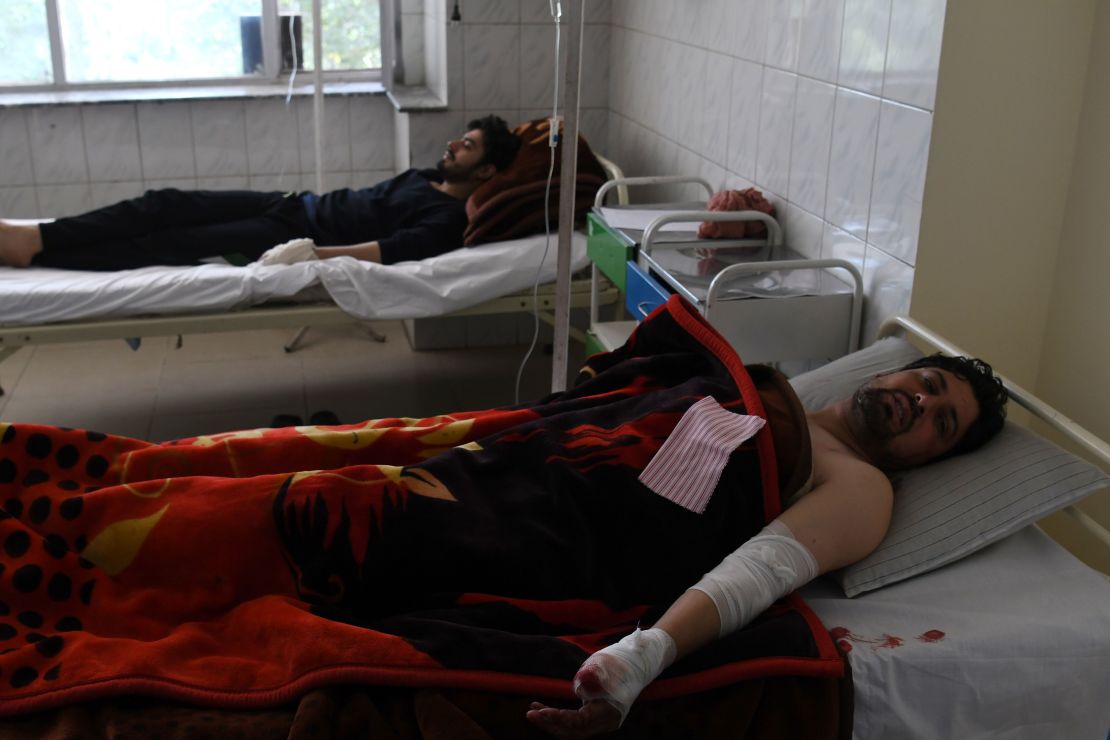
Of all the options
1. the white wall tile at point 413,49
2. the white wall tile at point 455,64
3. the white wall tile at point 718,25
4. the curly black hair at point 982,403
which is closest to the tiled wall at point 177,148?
the white wall tile at point 413,49

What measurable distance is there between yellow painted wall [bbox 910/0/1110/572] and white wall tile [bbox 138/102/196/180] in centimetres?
319

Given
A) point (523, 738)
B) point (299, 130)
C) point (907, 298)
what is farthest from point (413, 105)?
point (523, 738)

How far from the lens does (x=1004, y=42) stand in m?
2.11

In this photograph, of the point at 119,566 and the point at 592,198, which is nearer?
the point at 119,566

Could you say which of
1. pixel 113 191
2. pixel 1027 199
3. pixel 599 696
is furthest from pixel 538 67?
pixel 599 696

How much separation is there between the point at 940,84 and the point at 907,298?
0.43 meters

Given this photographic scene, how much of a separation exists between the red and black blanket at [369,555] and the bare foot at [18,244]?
189 centimetres

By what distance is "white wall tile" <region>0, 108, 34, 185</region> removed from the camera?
4.18m

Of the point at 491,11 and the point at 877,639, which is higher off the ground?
the point at 491,11

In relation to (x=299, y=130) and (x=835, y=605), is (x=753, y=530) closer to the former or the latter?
(x=835, y=605)

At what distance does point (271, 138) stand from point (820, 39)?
2.63 meters

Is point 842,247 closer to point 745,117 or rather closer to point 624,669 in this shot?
point 745,117

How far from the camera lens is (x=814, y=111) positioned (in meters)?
2.61

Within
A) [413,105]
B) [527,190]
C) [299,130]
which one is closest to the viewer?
[527,190]
